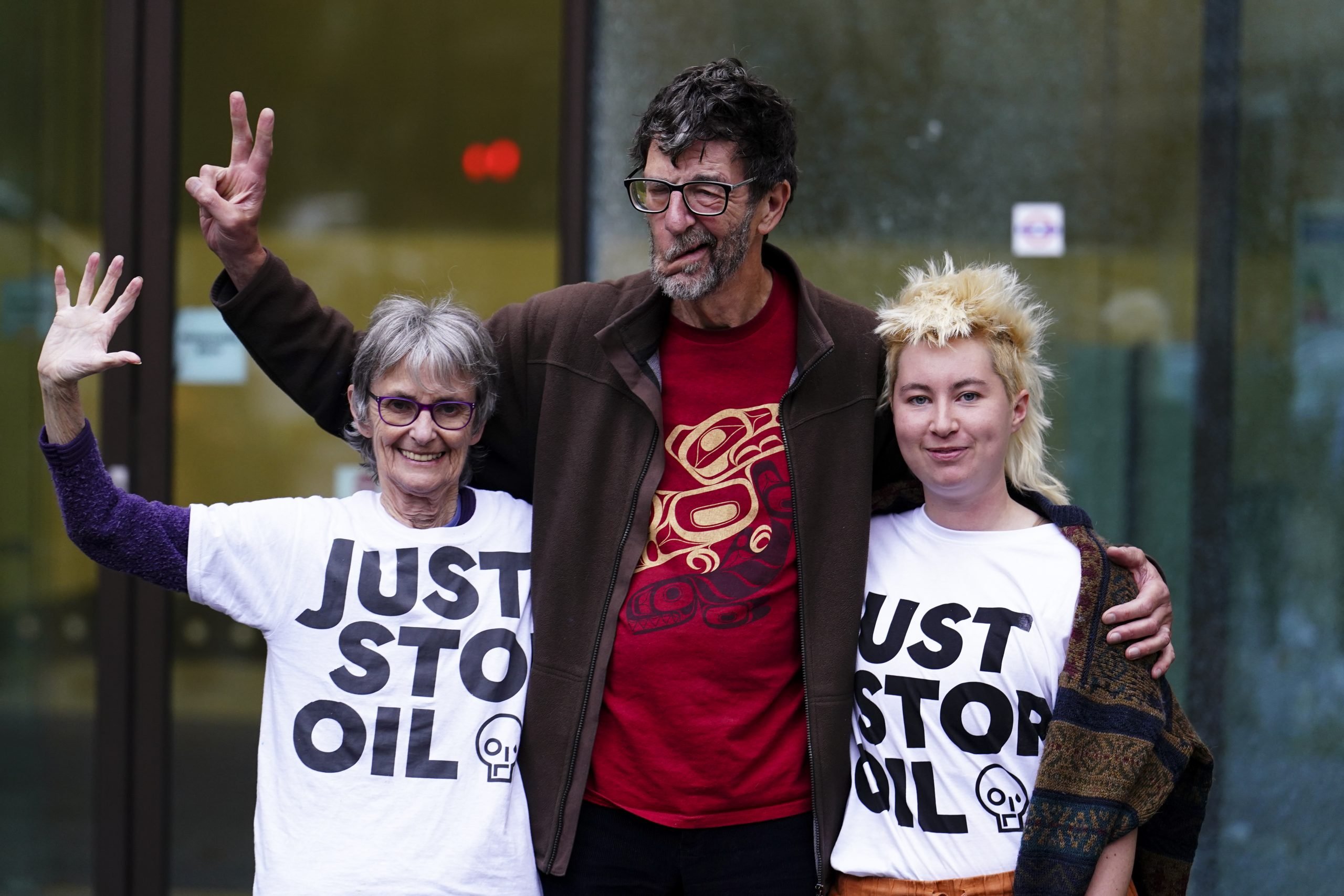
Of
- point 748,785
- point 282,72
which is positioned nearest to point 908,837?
point 748,785

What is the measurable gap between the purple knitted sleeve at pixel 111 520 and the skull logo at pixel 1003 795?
1398mm

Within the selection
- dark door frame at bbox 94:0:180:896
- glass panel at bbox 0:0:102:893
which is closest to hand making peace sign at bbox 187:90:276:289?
dark door frame at bbox 94:0:180:896

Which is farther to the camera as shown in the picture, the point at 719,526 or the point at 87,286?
the point at 719,526

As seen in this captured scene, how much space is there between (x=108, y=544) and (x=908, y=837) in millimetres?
1428

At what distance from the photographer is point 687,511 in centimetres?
245

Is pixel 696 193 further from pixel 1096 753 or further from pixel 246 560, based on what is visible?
pixel 1096 753

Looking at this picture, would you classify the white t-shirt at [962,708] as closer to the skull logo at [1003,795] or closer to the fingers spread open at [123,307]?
the skull logo at [1003,795]

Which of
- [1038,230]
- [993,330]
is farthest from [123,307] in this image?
[1038,230]

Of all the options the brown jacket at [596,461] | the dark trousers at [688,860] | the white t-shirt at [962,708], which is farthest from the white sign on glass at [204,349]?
the white t-shirt at [962,708]

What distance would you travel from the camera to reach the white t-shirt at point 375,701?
87.3 inches

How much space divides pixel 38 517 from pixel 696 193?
9.10ft

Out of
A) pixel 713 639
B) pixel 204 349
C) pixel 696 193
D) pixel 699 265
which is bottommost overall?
pixel 713 639

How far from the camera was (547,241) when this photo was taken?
13.8 feet

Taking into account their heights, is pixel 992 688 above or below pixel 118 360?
below
